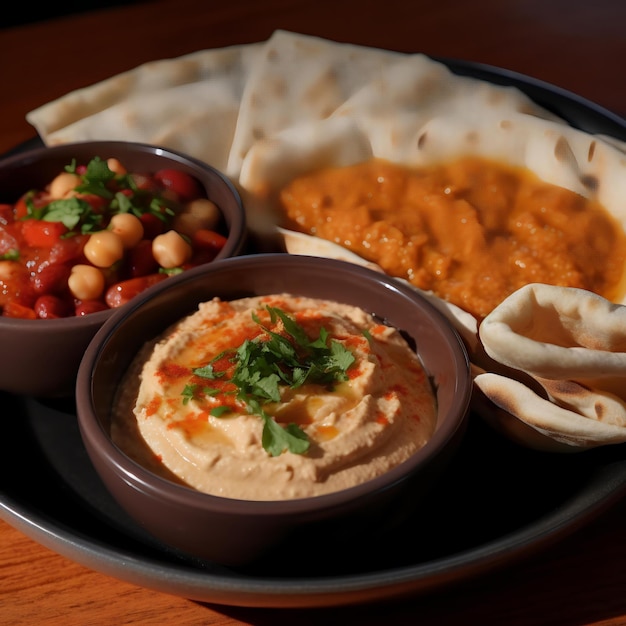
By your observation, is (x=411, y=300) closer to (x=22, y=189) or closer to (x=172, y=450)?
(x=172, y=450)

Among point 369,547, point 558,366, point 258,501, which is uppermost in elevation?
point 558,366

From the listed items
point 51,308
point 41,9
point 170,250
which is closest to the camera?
point 51,308

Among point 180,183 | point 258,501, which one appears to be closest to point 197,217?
point 180,183

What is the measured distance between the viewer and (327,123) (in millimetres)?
2869

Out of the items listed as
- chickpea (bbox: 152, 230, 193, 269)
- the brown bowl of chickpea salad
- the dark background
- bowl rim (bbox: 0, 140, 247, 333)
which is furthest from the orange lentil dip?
the dark background

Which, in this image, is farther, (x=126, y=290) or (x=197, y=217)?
(x=197, y=217)

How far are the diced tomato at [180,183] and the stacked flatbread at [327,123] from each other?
0.49ft

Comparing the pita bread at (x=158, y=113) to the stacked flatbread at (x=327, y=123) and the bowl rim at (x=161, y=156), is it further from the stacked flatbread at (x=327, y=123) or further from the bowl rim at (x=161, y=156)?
the bowl rim at (x=161, y=156)

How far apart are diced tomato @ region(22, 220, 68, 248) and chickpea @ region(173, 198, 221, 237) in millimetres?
360

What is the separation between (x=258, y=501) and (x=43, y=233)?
1.18 m

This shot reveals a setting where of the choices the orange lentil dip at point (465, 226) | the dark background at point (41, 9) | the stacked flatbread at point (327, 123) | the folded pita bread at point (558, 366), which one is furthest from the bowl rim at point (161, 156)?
the dark background at point (41, 9)

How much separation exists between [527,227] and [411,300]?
60 cm

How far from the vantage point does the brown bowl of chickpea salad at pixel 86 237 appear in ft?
7.29

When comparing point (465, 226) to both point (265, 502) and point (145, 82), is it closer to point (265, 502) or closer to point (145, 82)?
point (265, 502)
